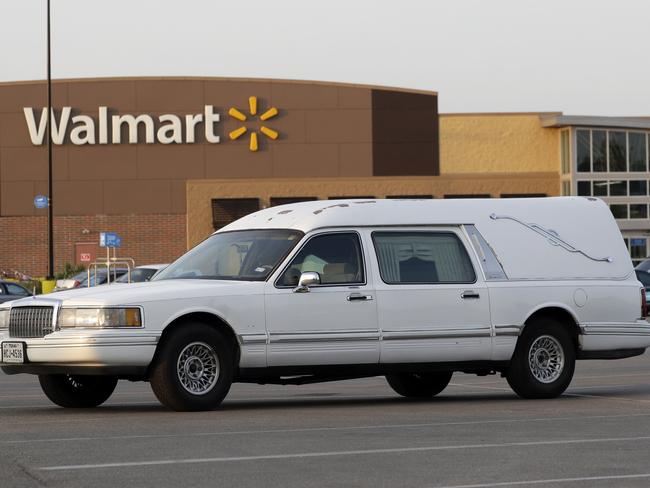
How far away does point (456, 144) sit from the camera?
2388 inches

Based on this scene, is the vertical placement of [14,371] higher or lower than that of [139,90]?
lower

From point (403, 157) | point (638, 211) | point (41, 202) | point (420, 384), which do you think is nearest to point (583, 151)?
point (638, 211)

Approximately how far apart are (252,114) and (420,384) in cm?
4447

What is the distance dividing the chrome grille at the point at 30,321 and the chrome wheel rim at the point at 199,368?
3.92 feet

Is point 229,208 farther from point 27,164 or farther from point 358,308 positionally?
point 358,308

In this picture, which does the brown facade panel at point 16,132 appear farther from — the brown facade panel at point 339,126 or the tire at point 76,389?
the tire at point 76,389

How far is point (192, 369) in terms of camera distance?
12961mm

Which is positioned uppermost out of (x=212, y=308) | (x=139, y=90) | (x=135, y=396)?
(x=139, y=90)

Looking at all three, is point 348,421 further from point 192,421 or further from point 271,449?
point 271,449

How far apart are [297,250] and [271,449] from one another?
12.6 feet

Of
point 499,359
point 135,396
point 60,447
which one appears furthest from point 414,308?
point 60,447

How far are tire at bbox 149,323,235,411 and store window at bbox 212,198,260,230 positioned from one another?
4540 cm

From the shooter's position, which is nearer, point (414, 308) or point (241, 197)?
point (414, 308)

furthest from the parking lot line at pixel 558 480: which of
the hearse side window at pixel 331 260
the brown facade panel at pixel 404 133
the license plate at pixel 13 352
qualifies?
the brown facade panel at pixel 404 133
